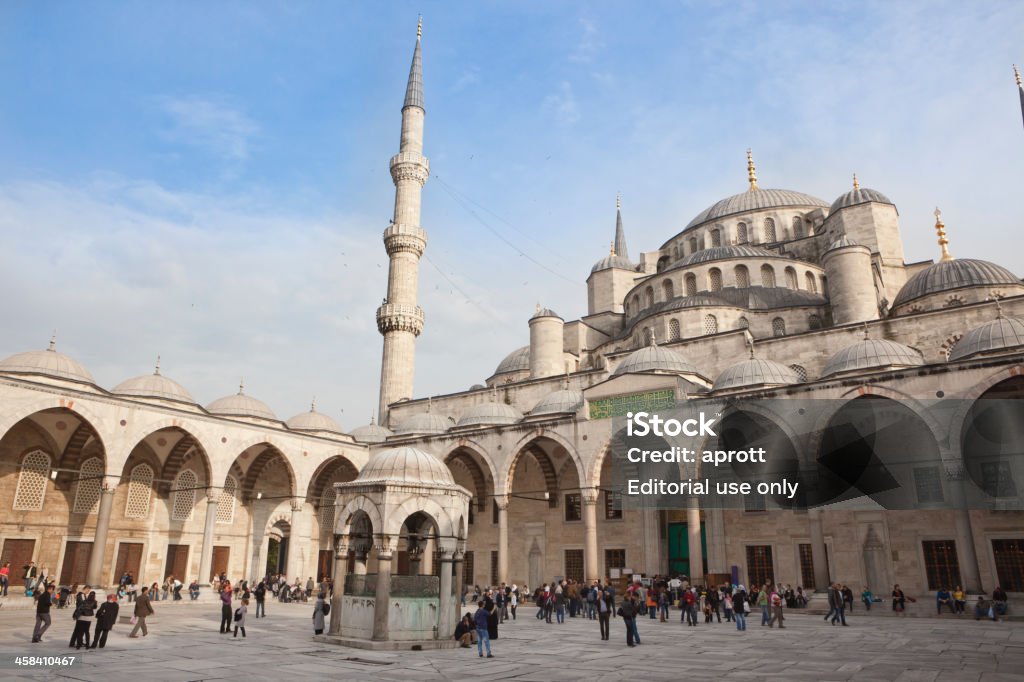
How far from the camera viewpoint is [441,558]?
32.7 ft

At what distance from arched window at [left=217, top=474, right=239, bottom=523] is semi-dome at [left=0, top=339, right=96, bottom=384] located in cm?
511

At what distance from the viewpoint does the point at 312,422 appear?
26.6 metres

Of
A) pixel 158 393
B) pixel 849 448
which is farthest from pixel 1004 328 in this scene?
pixel 158 393

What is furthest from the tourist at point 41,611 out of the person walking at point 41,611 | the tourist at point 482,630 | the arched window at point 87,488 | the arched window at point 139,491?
the arched window at point 139,491

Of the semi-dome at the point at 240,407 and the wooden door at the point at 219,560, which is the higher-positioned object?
the semi-dome at the point at 240,407

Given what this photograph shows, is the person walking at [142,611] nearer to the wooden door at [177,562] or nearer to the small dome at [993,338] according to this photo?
the wooden door at [177,562]

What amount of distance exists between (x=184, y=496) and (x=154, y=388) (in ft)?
12.1

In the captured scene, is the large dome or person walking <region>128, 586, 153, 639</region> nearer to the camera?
person walking <region>128, 586, 153, 639</region>

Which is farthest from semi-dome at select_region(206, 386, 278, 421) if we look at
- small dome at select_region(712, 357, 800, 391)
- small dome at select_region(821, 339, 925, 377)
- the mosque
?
small dome at select_region(821, 339, 925, 377)

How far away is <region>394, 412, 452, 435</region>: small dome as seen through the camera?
942 inches

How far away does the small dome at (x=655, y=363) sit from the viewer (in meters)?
19.3

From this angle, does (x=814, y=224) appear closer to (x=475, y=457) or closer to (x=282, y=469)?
(x=475, y=457)

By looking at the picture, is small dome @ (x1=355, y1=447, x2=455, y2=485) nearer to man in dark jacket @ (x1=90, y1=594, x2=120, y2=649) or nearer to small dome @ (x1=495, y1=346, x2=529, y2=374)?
man in dark jacket @ (x1=90, y1=594, x2=120, y2=649)

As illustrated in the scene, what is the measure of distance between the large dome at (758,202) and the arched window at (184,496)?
898 inches
